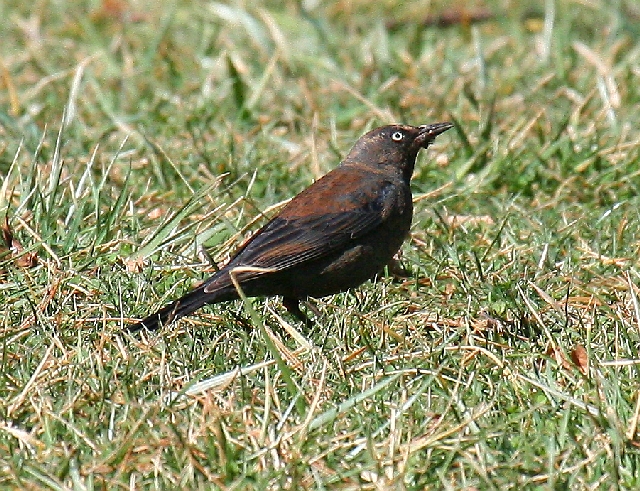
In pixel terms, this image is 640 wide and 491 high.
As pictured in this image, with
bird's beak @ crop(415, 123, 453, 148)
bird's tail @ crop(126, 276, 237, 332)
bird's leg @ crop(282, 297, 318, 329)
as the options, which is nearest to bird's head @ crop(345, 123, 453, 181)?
bird's beak @ crop(415, 123, 453, 148)

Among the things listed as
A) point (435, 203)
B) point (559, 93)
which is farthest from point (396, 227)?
point (559, 93)

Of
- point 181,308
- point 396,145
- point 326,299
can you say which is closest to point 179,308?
point 181,308

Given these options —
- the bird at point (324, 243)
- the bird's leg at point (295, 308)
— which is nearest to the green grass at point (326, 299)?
the bird's leg at point (295, 308)

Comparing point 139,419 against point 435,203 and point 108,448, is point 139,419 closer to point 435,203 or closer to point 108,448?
point 108,448

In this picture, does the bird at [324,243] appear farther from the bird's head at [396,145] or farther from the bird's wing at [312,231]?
the bird's head at [396,145]

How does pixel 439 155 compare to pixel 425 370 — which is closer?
pixel 425 370

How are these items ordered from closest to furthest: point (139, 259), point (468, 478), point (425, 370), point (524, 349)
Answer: point (468, 478) → point (425, 370) → point (524, 349) → point (139, 259)

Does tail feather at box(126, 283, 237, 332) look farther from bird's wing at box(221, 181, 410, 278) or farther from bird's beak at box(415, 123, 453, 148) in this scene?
bird's beak at box(415, 123, 453, 148)

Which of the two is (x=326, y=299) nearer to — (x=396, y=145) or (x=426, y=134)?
(x=396, y=145)
